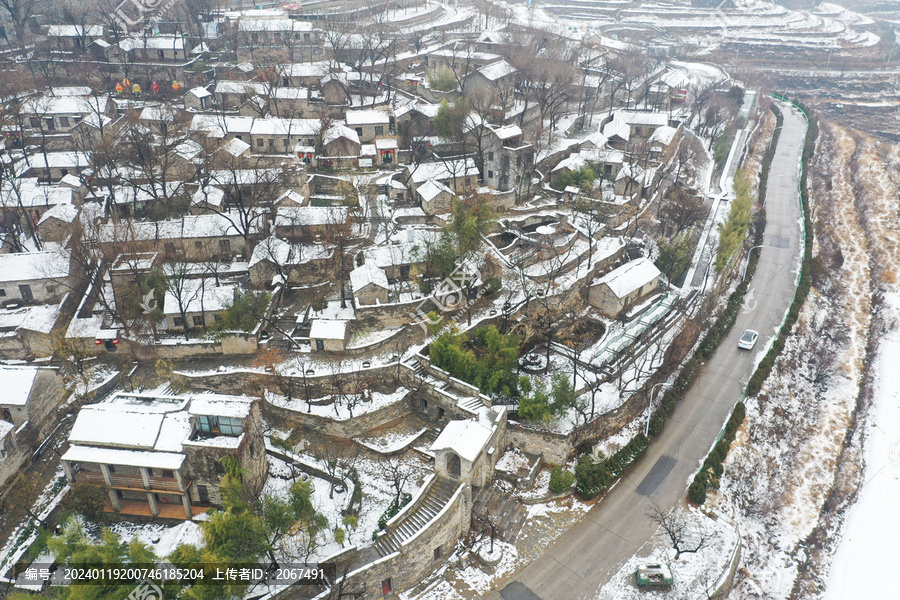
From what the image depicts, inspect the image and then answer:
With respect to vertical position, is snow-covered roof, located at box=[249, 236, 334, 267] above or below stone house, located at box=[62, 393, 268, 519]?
above

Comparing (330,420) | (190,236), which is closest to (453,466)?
(330,420)

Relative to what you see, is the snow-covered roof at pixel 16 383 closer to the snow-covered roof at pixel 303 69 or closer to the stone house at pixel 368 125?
the stone house at pixel 368 125

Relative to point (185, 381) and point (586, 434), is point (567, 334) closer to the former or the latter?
point (586, 434)

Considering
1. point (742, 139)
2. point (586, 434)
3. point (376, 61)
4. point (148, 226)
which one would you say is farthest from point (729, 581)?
point (376, 61)

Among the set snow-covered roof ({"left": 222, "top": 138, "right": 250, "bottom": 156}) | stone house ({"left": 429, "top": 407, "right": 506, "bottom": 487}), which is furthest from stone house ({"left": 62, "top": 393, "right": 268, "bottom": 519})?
snow-covered roof ({"left": 222, "top": 138, "right": 250, "bottom": 156})

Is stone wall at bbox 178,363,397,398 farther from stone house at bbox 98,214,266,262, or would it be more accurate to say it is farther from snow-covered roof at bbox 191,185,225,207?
snow-covered roof at bbox 191,185,225,207

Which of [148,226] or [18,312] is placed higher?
[148,226]

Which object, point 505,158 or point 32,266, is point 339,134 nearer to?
point 505,158
